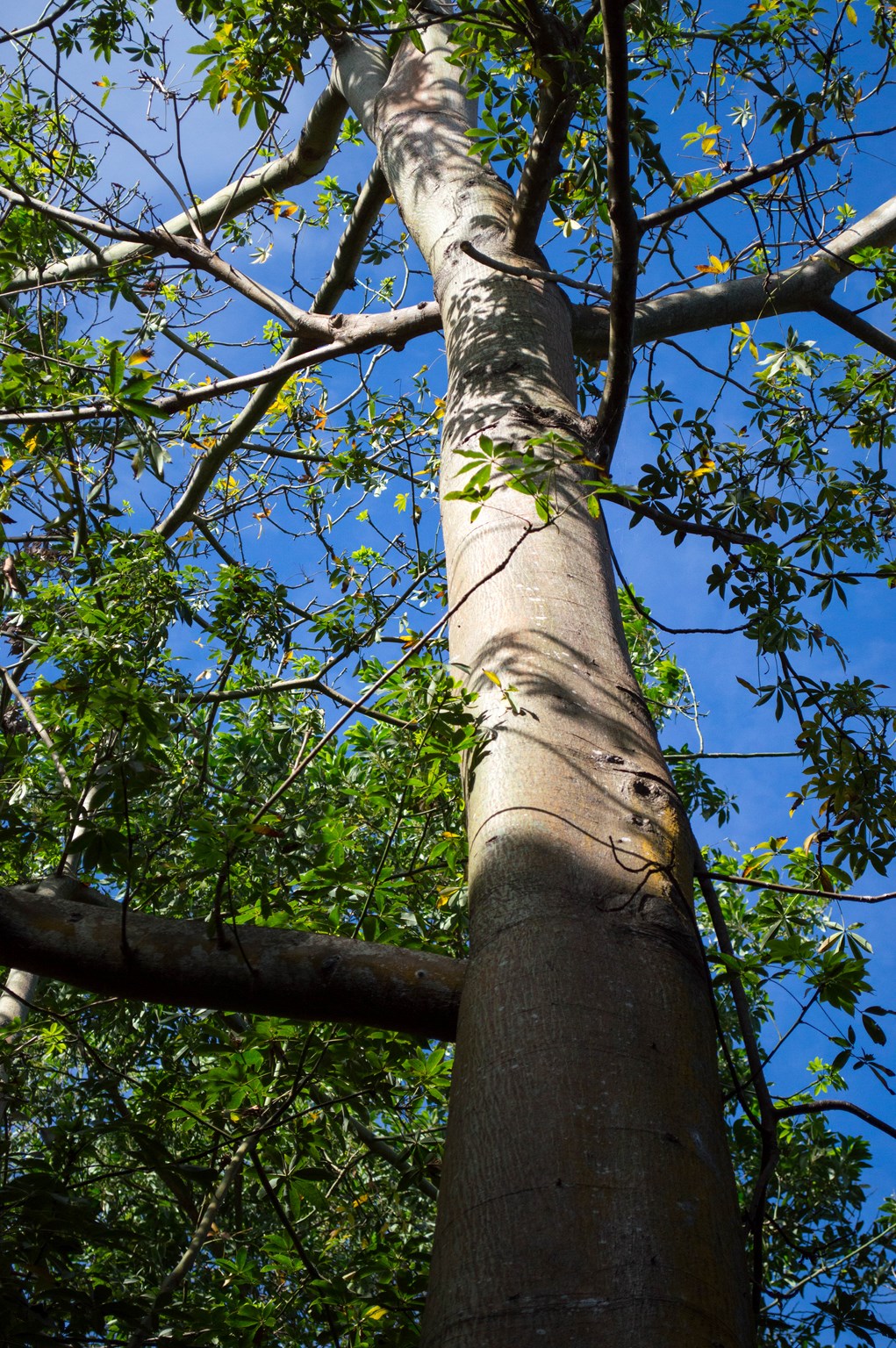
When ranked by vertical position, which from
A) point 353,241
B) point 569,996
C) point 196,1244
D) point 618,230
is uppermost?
point 353,241

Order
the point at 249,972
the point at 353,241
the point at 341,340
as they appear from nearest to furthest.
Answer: the point at 249,972, the point at 341,340, the point at 353,241

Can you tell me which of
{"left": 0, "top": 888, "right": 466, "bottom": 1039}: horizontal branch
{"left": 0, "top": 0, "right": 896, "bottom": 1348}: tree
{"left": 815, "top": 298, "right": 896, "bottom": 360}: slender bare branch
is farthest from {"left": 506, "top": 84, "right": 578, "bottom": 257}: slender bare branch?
{"left": 0, "top": 888, "right": 466, "bottom": 1039}: horizontal branch

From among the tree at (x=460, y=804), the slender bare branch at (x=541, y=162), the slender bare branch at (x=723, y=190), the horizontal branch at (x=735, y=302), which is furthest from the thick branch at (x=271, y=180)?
the slender bare branch at (x=723, y=190)

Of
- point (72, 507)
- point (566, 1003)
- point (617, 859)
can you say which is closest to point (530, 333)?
point (72, 507)

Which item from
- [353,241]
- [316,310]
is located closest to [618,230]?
[353,241]

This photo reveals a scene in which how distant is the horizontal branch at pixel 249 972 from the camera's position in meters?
1.44

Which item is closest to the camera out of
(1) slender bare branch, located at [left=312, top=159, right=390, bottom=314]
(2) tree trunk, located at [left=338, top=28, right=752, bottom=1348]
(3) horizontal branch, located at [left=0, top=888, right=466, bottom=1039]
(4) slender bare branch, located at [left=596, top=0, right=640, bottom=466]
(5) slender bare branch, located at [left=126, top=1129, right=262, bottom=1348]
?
(2) tree trunk, located at [left=338, top=28, right=752, bottom=1348]

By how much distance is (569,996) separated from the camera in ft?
3.71

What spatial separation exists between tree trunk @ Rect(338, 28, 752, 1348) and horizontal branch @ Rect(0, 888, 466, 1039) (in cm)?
18

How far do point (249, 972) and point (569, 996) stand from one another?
532mm

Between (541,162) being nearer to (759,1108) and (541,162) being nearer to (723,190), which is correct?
(723,190)

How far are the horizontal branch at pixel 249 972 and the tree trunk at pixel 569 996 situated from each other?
182mm

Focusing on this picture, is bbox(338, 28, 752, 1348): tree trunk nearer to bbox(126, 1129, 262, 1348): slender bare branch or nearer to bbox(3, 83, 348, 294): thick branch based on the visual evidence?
bbox(126, 1129, 262, 1348): slender bare branch

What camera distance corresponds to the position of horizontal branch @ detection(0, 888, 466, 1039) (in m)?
1.44
